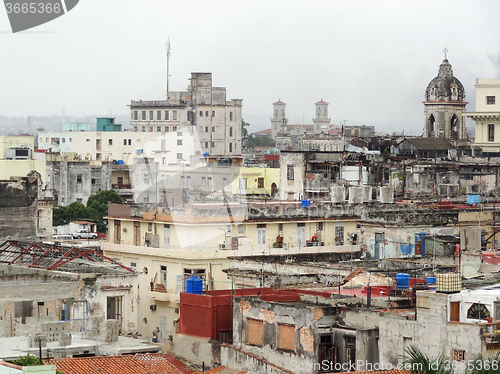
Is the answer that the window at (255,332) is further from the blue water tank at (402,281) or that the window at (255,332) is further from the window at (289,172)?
the window at (289,172)

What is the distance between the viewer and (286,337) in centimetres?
2697

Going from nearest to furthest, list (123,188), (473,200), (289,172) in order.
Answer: (473,200), (289,172), (123,188)

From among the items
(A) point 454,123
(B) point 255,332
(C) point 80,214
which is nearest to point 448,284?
(B) point 255,332

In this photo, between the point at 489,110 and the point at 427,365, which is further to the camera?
the point at 489,110

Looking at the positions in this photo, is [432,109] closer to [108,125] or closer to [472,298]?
[108,125]

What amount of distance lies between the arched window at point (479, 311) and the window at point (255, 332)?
5175 millimetres

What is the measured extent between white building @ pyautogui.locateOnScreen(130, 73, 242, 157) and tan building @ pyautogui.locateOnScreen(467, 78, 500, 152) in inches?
2638

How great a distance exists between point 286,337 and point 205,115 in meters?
121

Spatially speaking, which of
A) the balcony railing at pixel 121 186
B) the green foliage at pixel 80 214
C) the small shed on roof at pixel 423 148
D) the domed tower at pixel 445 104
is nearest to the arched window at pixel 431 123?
the domed tower at pixel 445 104

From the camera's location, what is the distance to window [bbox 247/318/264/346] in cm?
2781

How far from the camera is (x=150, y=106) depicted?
15212cm

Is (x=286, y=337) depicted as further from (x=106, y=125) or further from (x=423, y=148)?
(x=106, y=125)

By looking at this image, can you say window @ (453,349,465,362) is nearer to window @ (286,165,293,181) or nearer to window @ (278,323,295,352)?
window @ (278,323,295,352)

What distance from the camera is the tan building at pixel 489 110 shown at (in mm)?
79125
